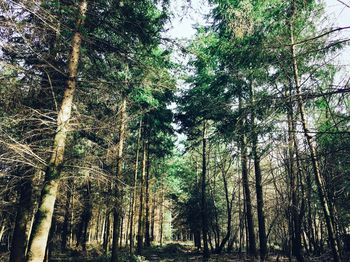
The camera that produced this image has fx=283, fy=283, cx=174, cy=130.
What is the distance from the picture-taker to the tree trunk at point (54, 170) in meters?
6.22

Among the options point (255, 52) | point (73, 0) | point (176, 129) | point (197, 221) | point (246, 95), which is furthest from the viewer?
point (197, 221)

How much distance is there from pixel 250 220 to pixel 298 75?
8979 mm

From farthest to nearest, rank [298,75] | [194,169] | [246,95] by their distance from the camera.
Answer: [194,169]
[246,95]
[298,75]

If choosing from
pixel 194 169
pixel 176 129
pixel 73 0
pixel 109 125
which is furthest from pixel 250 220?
pixel 194 169

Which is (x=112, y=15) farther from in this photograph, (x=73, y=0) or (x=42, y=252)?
(x=42, y=252)

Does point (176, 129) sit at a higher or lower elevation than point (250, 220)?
higher

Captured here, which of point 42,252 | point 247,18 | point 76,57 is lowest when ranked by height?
point 42,252

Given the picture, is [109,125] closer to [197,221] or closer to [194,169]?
[197,221]

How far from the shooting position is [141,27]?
25.5 feet

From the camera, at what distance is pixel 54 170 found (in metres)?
6.71

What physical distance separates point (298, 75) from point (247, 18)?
4129 millimetres

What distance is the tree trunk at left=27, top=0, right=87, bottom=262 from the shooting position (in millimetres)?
6223

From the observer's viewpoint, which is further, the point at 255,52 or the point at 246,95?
the point at 246,95

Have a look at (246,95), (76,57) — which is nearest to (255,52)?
(76,57)
